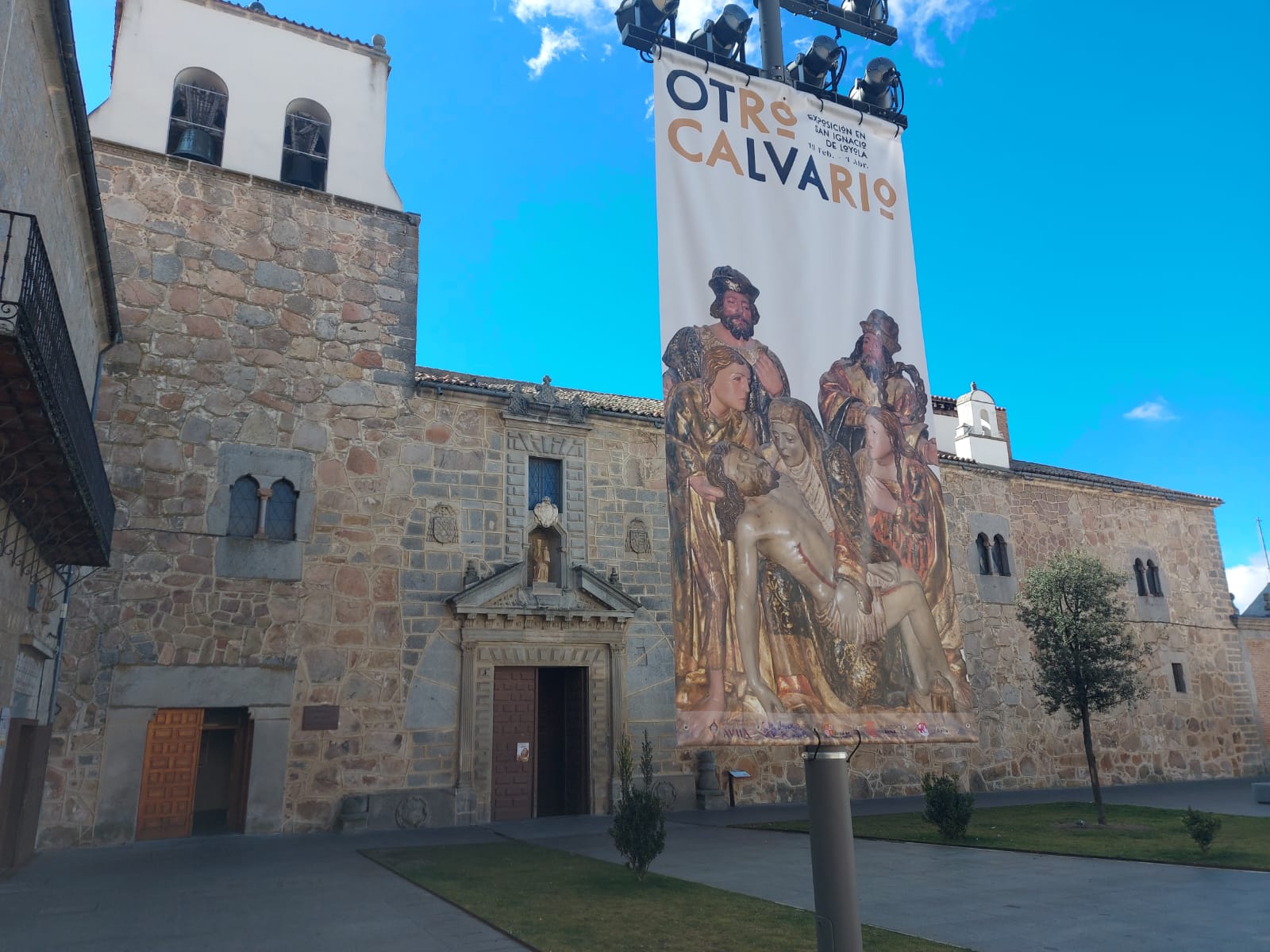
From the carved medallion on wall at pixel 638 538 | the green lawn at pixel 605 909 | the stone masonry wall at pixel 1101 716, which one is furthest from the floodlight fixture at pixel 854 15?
the stone masonry wall at pixel 1101 716

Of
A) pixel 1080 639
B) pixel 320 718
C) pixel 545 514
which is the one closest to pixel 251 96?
pixel 545 514

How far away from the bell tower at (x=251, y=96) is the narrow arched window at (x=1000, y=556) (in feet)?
45.2

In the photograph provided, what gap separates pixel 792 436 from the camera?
4.91 m

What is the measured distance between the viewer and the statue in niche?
13945mm

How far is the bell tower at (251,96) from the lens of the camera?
13.1 meters

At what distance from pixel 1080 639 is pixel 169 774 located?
12.8 meters

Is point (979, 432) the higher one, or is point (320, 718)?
point (979, 432)

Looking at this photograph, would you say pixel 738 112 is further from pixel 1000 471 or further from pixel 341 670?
pixel 1000 471

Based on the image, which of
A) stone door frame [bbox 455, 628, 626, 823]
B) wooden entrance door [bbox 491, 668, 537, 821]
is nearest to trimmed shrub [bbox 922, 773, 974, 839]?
stone door frame [bbox 455, 628, 626, 823]

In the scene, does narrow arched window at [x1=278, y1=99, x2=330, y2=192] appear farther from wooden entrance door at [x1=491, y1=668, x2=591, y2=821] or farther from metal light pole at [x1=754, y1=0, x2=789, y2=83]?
metal light pole at [x1=754, y1=0, x2=789, y2=83]

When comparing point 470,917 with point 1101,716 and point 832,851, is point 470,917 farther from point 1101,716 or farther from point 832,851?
point 1101,716

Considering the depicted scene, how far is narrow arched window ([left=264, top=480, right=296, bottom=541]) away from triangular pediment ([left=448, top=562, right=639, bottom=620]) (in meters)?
2.50

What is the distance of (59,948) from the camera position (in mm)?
5949

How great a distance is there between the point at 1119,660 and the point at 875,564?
10.3m
